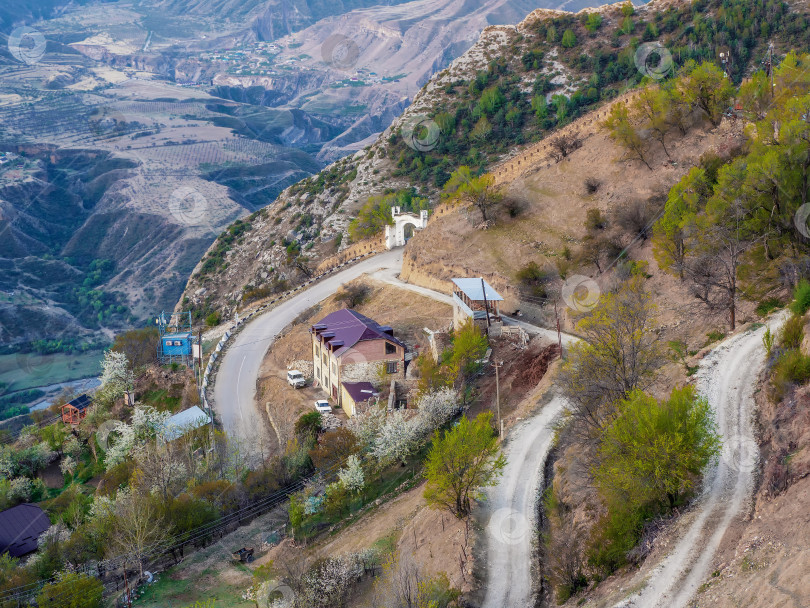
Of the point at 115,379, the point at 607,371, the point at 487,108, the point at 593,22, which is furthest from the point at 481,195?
the point at 593,22

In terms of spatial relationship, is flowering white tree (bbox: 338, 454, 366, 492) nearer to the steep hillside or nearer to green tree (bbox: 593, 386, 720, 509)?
→ green tree (bbox: 593, 386, 720, 509)

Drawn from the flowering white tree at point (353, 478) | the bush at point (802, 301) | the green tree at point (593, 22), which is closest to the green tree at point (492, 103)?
the green tree at point (593, 22)

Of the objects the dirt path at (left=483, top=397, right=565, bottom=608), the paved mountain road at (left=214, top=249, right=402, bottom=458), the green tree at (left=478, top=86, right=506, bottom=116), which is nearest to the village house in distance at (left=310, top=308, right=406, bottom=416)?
the paved mountain road at (left=214, top=249, right=402, bottom=458)

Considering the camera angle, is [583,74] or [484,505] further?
[583,74]

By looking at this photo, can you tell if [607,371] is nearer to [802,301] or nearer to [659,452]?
[659,452]

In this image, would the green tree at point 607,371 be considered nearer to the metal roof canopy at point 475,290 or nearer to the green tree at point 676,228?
the green tree at point 676,228

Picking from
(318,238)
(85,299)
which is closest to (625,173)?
(318,238)

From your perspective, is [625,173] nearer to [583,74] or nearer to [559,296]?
[559,296]
